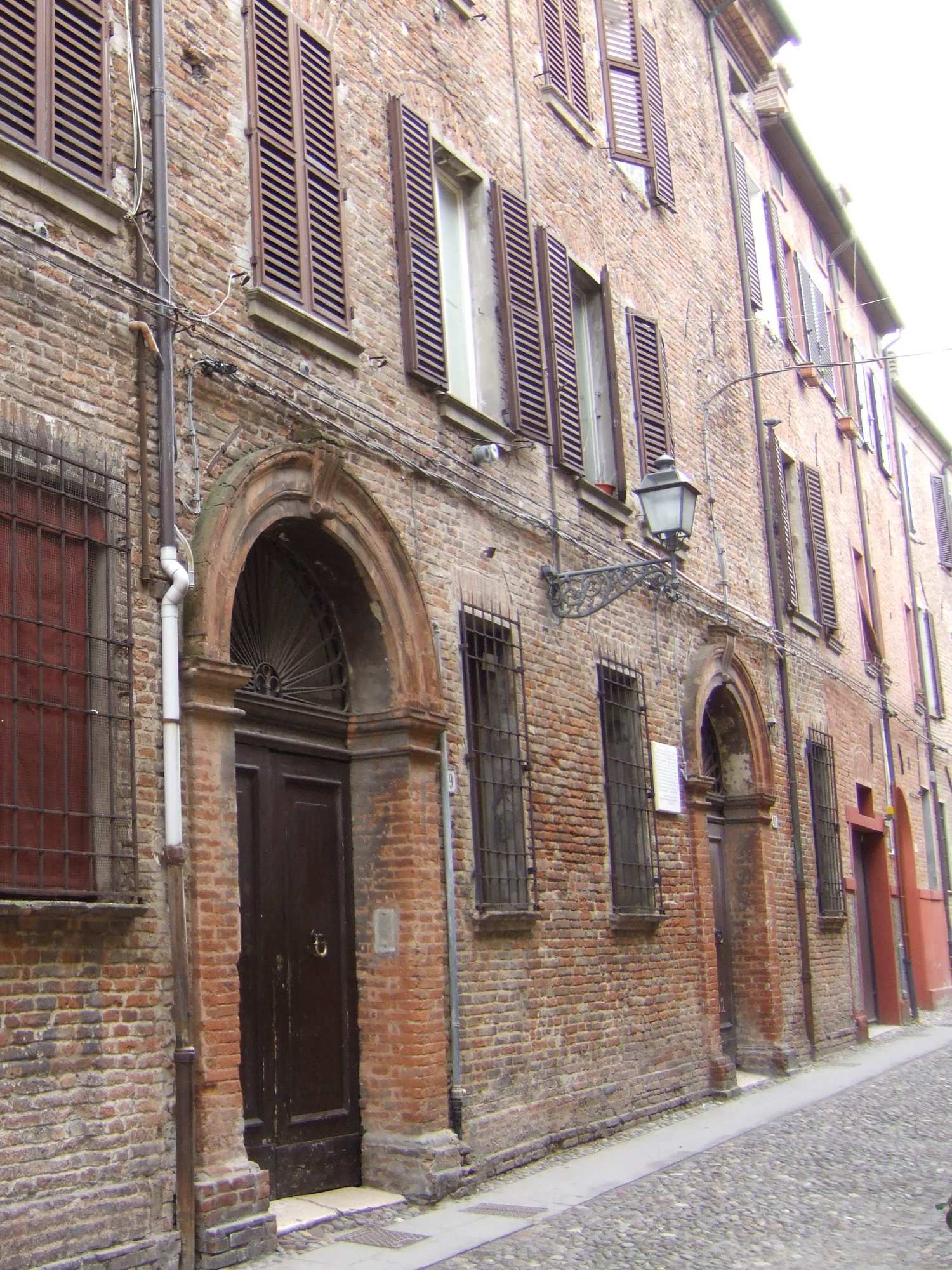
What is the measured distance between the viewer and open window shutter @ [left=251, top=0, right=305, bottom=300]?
8031mm

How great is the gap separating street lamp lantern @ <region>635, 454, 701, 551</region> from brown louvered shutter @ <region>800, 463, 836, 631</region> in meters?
8.02

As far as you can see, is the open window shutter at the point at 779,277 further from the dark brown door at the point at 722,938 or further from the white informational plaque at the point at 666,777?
the white informational plaque at the point at 666,777

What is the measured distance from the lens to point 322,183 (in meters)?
8.65

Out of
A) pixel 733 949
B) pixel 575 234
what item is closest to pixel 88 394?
pixel 575 234

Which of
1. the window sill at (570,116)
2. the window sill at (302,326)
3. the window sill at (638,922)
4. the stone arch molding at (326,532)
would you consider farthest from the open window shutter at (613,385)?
the window sill at (302,326)

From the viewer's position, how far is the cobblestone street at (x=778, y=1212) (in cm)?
667

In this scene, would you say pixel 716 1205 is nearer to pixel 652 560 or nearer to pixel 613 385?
pixel 652 560

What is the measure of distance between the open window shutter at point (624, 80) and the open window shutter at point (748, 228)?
3298mm

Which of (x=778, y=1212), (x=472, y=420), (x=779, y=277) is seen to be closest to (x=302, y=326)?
(x=472, y=420)

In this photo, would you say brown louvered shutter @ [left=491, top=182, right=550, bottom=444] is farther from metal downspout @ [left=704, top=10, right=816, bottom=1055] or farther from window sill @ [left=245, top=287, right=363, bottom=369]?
metal downspout @ [left=704, top=10, right=816, bottom=1055]

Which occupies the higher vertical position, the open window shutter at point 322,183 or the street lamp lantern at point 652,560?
the open window shutter at point 322,183

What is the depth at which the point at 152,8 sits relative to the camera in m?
7.33

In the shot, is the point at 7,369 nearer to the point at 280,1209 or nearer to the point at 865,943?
the point at 280,1209

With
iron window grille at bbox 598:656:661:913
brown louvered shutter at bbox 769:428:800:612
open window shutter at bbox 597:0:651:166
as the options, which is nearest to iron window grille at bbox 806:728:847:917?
brown louvered shutter at bbox 769:428:800:612
